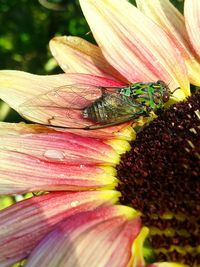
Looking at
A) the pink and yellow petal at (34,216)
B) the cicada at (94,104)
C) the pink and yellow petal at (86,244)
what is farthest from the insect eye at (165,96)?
the pink and yellow petal at (86,244)

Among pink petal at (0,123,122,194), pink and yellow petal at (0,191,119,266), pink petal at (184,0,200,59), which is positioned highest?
pink petal at (184,0,200,59)

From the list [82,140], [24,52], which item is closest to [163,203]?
[82,140]

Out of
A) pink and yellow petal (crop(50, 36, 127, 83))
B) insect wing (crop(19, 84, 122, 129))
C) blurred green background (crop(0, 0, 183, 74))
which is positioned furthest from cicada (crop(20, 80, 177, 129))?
blurred green background (crop(0, 0, 183, 74))

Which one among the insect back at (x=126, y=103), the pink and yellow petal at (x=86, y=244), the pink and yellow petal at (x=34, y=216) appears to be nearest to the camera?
the pink and yellow petal at (x=86, y=244)

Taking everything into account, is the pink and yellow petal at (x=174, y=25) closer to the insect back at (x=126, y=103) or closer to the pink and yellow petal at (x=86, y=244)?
the insect back at (x=126, y=103)

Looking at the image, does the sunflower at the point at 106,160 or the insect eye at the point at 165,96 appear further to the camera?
the insect eye at the point at 165,96

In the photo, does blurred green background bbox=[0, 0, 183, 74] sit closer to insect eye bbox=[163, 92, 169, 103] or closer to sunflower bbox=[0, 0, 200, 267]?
sunflower bbox=[0, 0, 200, 267]
